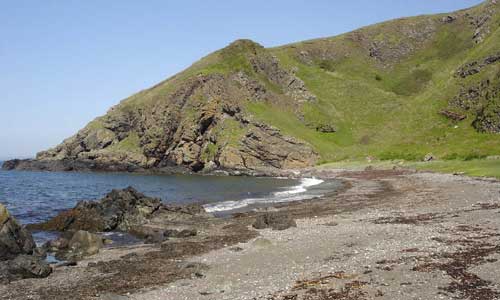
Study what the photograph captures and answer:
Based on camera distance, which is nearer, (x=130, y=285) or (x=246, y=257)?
(x=130, y=285)

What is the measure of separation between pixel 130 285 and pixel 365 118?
161m

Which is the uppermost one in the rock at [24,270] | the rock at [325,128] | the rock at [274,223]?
the rock at [325,128]

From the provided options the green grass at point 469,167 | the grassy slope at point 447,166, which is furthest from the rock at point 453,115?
the green grass at point 469,167

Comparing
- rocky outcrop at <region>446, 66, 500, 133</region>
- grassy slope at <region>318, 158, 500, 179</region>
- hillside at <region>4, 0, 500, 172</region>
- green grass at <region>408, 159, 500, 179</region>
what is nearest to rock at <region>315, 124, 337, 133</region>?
hillside at <region>4, 0, 500, 172</region>

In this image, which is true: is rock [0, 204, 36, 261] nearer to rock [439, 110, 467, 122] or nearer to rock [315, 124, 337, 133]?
rock [439, 110, 467, 122]

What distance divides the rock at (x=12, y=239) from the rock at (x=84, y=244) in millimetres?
2646

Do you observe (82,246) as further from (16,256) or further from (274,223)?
(274,223)

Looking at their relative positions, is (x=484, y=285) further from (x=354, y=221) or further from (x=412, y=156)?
(x=412, y=156)

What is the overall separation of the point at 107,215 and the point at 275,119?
4432 inches

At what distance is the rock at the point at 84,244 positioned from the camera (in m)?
30.3

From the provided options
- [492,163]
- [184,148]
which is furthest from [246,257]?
[184,148]

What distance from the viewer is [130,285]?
21719mm

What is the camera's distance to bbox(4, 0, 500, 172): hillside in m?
135

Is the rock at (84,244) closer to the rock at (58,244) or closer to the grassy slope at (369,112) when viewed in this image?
the rock at (58,244)
